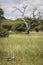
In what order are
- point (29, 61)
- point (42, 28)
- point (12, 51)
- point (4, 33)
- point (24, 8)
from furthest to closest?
point (42, 28) → point (24, 8) → point (4, 33) → point (12, 51) → point (29, 61)

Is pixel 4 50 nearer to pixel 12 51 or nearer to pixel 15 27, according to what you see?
pixel 12 51

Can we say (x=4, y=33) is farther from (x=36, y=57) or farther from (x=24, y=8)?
(x=24, y=8)

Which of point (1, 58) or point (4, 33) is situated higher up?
point (1, 58)

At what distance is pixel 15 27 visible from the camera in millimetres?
52438

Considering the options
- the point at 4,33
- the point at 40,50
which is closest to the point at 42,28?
the point at 4,33

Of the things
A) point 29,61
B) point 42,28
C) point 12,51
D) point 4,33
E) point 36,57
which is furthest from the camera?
point 42,28

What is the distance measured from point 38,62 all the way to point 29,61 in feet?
1.58

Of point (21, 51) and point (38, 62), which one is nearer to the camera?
point (38, 62)

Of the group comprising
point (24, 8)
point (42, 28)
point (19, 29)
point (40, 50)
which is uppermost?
point (40, 50)

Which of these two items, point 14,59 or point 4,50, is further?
point 4,50

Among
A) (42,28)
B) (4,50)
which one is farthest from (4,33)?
(42,28)

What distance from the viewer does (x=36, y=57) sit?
39.3 ft

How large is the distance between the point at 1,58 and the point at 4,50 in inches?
74.0

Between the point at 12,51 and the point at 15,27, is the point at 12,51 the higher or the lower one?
the higher one
